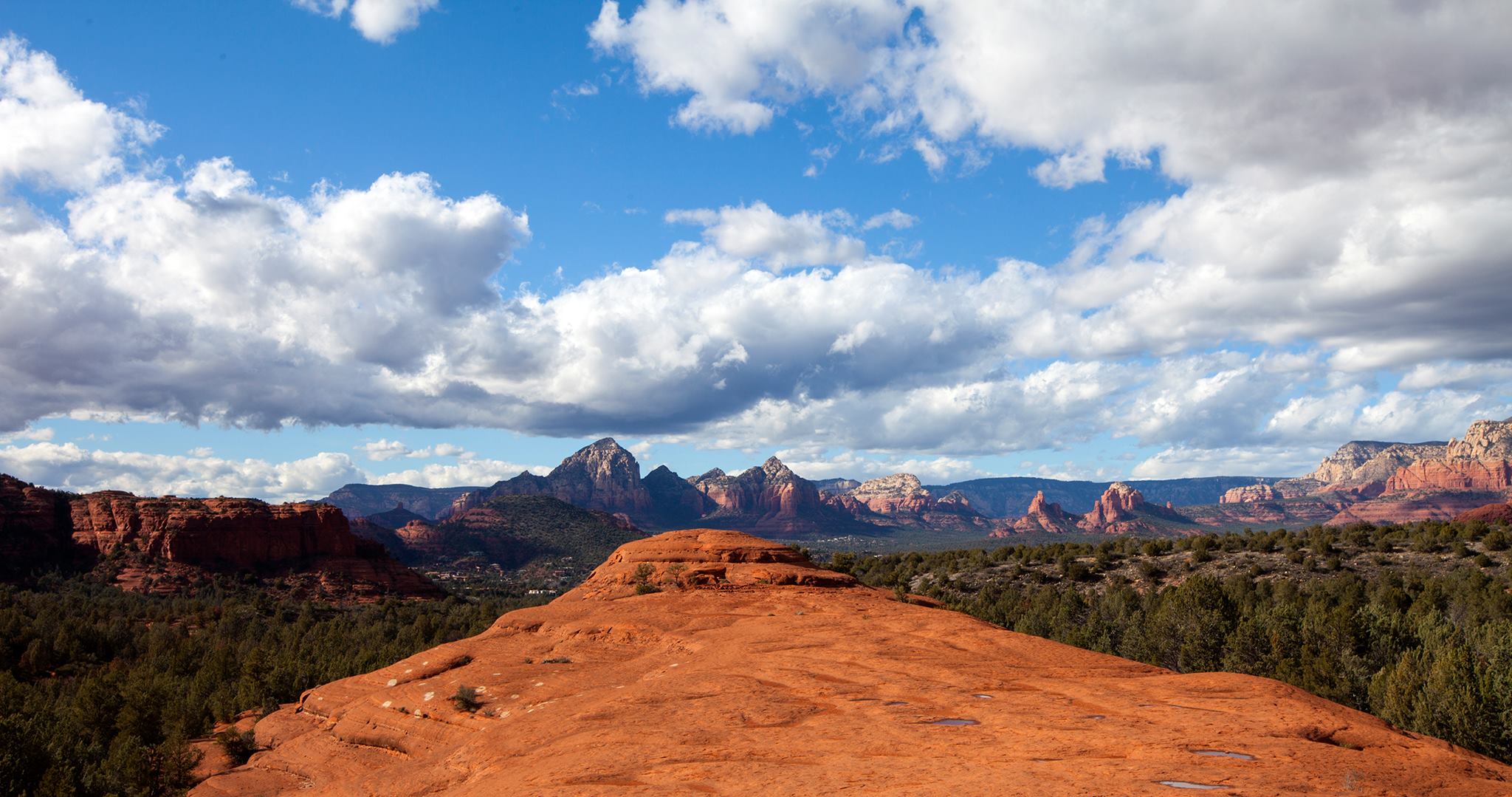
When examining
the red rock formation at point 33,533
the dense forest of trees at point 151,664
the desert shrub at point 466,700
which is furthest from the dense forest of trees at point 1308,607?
the red rock formation at point 33,533

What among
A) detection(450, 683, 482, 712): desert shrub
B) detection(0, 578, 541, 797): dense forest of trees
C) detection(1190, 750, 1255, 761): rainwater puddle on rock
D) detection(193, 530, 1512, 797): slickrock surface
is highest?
detection(1190, 750, 1255, 761): rainwater puddle on rock

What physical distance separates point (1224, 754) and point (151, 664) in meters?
88.1

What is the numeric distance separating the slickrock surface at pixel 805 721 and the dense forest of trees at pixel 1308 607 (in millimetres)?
25062

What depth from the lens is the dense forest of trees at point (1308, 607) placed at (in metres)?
39.5

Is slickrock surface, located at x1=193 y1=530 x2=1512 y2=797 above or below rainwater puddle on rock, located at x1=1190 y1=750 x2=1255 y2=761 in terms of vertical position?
below

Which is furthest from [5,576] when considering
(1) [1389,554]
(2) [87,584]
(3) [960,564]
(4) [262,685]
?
(1) [1389,554]

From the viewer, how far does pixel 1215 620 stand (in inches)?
2281

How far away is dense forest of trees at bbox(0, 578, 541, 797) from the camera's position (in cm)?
3844

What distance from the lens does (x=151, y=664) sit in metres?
74.4

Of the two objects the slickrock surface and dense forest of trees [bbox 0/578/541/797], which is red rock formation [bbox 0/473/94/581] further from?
the slickrock surface

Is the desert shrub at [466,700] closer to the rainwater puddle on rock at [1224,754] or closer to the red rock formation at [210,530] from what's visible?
the rainwater puddle on rock at [1224,754]

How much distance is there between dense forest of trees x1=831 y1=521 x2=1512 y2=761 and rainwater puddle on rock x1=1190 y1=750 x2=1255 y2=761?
31803 millimetres

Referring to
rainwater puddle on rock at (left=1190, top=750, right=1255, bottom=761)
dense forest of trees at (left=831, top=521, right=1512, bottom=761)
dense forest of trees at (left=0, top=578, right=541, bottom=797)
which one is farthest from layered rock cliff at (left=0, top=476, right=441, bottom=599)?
rainwater puddle on rock at (left=1190, top=750, right=1255, bottom=761)

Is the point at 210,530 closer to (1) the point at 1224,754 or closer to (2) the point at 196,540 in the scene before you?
(2) the point at 196,540
